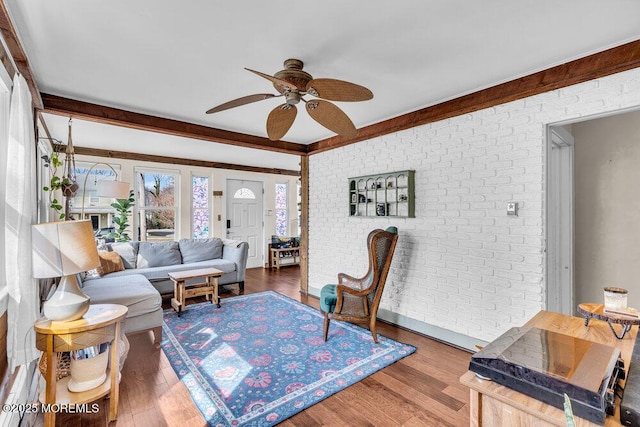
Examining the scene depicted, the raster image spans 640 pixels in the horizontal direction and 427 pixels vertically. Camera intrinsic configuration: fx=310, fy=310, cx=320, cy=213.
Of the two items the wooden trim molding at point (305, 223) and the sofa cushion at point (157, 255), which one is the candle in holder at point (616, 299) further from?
the sofa cushion at point (157, 255)

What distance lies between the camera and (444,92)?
9.42 feet

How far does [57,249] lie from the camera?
72.1 inches

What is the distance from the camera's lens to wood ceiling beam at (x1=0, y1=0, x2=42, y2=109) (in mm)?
1642

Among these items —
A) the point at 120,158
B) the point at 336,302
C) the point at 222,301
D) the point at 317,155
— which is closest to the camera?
the point at 336,302

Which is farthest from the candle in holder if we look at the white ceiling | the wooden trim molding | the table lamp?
the wooden trim molding

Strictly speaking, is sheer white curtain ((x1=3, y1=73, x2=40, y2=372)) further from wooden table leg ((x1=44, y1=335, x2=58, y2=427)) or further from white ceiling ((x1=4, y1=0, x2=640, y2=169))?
white ceiling ((x1=4, y1=0, x2=640, y2=169))

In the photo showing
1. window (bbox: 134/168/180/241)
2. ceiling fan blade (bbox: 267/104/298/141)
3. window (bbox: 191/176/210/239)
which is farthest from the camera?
window (bbox: 191/176/210/239)

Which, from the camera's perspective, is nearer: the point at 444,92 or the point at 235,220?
the point at 444,92

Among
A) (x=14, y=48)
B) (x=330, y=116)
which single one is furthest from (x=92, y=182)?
(x=330, y=116)

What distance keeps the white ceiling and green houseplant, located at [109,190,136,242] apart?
2880mm

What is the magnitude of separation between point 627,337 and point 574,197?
2.54 metres

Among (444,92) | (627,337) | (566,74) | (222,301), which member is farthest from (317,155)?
(627,337)

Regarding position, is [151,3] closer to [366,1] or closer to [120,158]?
[366,1]

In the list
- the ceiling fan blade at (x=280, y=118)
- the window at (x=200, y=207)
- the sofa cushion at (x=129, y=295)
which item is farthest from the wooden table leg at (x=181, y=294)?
the window at (x=200, y=207)
